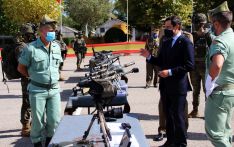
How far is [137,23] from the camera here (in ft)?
178

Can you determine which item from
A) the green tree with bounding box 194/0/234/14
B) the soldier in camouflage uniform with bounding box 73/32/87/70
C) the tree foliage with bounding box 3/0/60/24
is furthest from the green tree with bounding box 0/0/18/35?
the soldier in camouflage uniform with bounding box 73/32/87/70

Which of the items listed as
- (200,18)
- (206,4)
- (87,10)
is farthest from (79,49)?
(87,10)

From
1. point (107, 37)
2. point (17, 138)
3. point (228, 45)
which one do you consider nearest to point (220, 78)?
point (228, 45)

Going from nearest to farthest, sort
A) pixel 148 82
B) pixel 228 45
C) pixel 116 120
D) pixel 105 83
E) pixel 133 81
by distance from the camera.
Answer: pixel 105 83 → pixel 228 45 → pixel 116 120 → pixel 148 82 → pixel 133 81

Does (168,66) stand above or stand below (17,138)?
above

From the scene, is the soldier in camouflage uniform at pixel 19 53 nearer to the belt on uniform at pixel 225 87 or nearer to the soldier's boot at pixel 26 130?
the soldier's boot at pixel 26 130

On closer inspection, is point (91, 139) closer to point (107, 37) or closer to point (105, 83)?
point (105, 83)

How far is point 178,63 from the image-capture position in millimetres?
6102

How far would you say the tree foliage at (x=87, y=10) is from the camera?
80.7 metres

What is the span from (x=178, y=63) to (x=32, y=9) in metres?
40.4

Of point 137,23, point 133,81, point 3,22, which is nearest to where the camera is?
point 133,81

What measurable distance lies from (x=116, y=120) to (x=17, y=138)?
2993 millimetres

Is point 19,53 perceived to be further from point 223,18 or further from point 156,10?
point 156,10

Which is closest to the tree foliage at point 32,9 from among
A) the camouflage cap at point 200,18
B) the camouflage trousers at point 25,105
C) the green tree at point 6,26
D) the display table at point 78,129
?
the green tree at point 6,26
